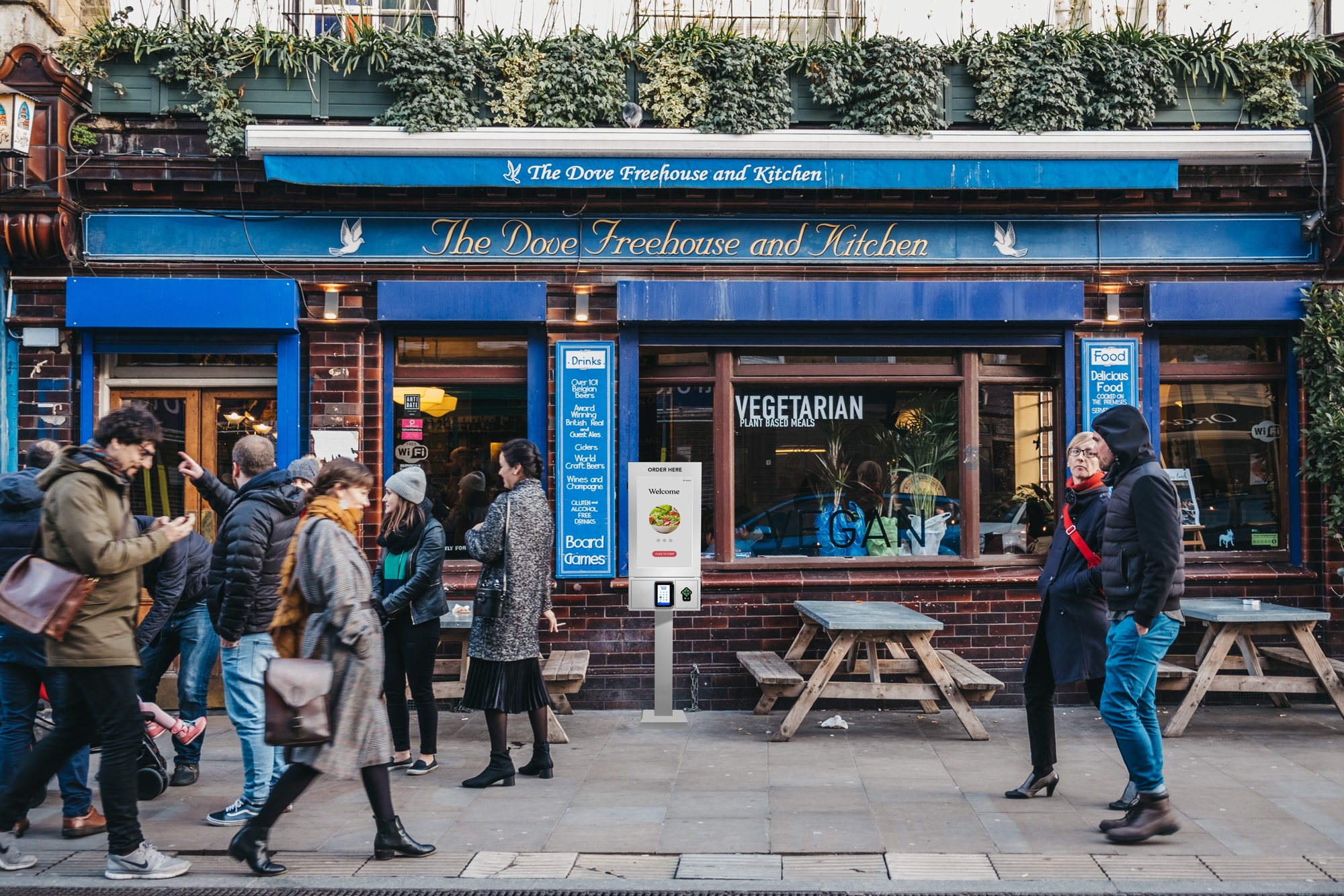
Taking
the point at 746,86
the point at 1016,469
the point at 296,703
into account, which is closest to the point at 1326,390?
the point at 1016,469

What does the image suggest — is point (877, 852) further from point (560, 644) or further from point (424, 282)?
point (424, 282)

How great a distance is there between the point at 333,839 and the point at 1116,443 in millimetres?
4269

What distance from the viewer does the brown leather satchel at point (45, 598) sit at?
4.64 m

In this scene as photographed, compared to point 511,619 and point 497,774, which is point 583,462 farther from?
point 497,774

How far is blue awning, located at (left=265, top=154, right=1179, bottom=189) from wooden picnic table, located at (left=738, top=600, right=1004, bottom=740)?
327cm

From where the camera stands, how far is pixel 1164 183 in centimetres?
846

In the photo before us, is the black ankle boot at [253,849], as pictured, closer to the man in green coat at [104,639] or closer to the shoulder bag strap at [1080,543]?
the man in green coat at [104,639]

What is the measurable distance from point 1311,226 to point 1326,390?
1308mm

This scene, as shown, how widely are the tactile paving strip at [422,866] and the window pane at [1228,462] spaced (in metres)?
6.67

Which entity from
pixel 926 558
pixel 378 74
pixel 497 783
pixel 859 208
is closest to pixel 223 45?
pixel 378 74

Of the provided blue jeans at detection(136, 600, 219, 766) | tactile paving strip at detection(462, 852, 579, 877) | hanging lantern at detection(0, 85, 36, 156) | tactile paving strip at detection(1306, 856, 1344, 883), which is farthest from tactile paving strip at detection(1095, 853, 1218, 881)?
hanging lantern at detection(0, 85, 36, 156)

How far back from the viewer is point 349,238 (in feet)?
28.2

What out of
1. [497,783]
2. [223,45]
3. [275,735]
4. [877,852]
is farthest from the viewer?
[223,45]

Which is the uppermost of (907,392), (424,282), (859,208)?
(859,208)
